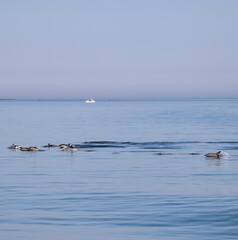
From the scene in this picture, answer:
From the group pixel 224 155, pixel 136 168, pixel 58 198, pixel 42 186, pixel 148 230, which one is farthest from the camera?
pixel 224 155

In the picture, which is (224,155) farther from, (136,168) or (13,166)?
(13,166)

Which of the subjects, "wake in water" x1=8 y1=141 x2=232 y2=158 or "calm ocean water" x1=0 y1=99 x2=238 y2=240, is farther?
"wake in water" x1=8 y1=141 x2=232 y2=158

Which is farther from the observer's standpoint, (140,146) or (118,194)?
(140,146)

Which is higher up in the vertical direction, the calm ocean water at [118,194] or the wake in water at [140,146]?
the wake in water at [140,146]

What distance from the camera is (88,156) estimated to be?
4588 centimetres

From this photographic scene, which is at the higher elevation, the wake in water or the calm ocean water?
the wake in water

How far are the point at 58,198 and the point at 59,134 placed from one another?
45307 millimetres

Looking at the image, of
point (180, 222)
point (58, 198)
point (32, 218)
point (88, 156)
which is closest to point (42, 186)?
point (58, 198)

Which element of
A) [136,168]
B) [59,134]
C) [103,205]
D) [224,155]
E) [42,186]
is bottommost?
[103,205]

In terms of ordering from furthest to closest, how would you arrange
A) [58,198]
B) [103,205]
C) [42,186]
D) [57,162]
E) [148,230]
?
[57,162], [42,186], [58,198], [103,205], [148,230]

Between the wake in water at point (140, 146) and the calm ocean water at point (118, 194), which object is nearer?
the calm ocean water at point (118, 194)

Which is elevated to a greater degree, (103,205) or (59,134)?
(59,134)

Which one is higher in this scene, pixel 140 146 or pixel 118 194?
pixel 140 146

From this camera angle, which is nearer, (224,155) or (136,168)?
(136,168)
